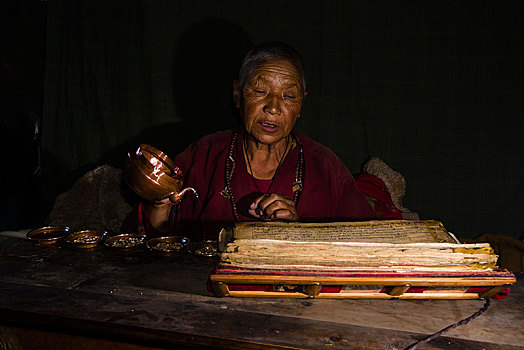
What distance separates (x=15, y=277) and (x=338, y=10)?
2.25 m

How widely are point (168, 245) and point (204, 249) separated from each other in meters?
0.14

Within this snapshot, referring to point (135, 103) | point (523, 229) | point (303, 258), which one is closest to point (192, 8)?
point (135, 103)

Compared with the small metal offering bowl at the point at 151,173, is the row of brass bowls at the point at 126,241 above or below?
below

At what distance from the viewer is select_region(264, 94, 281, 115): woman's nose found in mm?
1618

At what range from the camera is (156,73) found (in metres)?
2.70

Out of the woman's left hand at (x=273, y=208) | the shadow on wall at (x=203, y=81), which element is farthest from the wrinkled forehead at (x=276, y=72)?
the shadow on wall at (x=203, y=81)

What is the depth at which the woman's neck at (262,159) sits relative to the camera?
1837 millimetres

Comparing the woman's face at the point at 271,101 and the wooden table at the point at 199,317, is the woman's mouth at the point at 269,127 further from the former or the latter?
the wooden table at the point at 199,317

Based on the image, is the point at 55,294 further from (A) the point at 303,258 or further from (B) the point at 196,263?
(A) the point at 303,258

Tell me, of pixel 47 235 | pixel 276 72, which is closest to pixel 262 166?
pixel 276 72

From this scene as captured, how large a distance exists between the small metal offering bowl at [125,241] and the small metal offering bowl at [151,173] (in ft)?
0.63

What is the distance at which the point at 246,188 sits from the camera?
5.67 feet

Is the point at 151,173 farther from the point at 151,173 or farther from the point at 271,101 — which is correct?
the point at 271,101

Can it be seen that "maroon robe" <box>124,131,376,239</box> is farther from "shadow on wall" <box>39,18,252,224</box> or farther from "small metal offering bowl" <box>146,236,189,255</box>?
"shadow on wall" <box>39,18,252,224</box>
